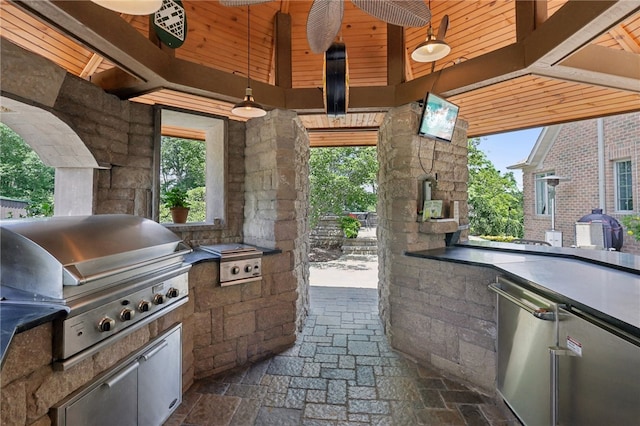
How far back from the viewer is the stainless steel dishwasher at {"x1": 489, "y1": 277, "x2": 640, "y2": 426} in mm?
1207

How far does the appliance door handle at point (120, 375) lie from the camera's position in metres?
1.51

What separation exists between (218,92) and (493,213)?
999 cm

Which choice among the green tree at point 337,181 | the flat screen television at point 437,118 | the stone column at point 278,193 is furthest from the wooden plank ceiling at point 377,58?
the green tree at point 337,181

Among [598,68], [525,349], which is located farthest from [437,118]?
[525,349]

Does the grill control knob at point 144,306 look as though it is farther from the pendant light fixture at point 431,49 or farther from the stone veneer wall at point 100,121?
the pendant light fixture at point 431,49

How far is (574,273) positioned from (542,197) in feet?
29.3

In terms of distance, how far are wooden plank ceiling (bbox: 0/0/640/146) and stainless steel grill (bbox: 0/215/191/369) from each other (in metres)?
1.24

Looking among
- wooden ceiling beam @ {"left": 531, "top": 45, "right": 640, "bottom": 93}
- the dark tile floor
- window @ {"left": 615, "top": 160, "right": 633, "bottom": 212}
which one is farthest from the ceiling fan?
window @ {"left": 615, "top": 160, "right": 633, "bottom": 212}

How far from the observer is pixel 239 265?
2.67 metres

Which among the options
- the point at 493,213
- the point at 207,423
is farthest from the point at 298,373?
the point at 493,213

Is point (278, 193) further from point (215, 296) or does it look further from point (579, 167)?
point (579, 167)

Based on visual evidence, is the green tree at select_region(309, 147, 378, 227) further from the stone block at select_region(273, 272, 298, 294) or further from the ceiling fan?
the ceiling fan

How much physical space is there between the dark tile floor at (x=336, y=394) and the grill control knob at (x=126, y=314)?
1.03 m

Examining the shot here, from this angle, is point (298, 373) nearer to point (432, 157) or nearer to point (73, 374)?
point (73, 374)
